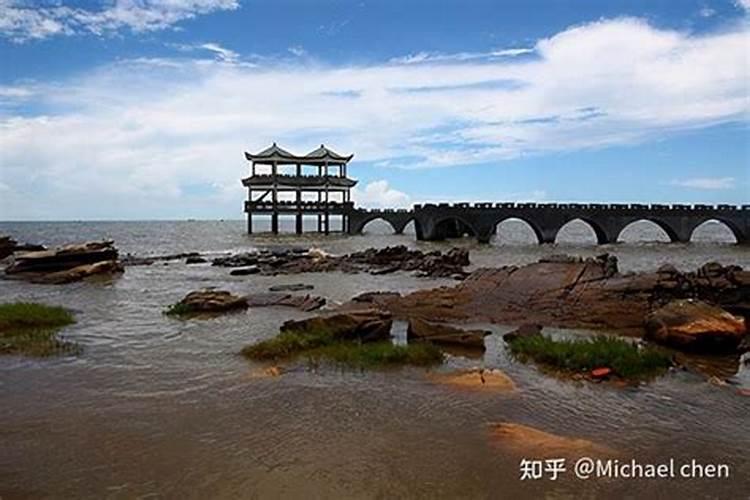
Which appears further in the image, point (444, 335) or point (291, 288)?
point (291, 288)

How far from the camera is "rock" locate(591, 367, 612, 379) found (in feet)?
42.0

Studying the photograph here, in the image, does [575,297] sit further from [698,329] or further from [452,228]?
[452,228]

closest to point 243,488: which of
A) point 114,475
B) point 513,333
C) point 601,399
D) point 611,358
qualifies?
point 114,475

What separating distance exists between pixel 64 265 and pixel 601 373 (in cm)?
3362

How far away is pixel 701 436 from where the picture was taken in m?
9.58

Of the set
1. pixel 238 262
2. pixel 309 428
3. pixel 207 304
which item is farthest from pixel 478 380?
pixel 238 262

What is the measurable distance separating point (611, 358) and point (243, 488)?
29.7 ft

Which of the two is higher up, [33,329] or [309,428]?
[33,329]

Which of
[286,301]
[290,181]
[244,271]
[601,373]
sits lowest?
[601,373]

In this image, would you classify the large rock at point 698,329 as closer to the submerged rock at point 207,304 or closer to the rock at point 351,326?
the rock at point 351,326

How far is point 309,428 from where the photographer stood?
9836 millimetres

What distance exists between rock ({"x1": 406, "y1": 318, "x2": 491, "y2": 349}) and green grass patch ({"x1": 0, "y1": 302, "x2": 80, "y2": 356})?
349 inches

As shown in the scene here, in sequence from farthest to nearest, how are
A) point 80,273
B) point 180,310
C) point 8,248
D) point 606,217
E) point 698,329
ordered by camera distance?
point 606,217, point 8,248, point 80,273, point 180,310, point 698,329

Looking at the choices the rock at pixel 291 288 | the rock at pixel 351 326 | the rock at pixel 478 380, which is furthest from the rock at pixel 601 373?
the rock at pixel 291 288
